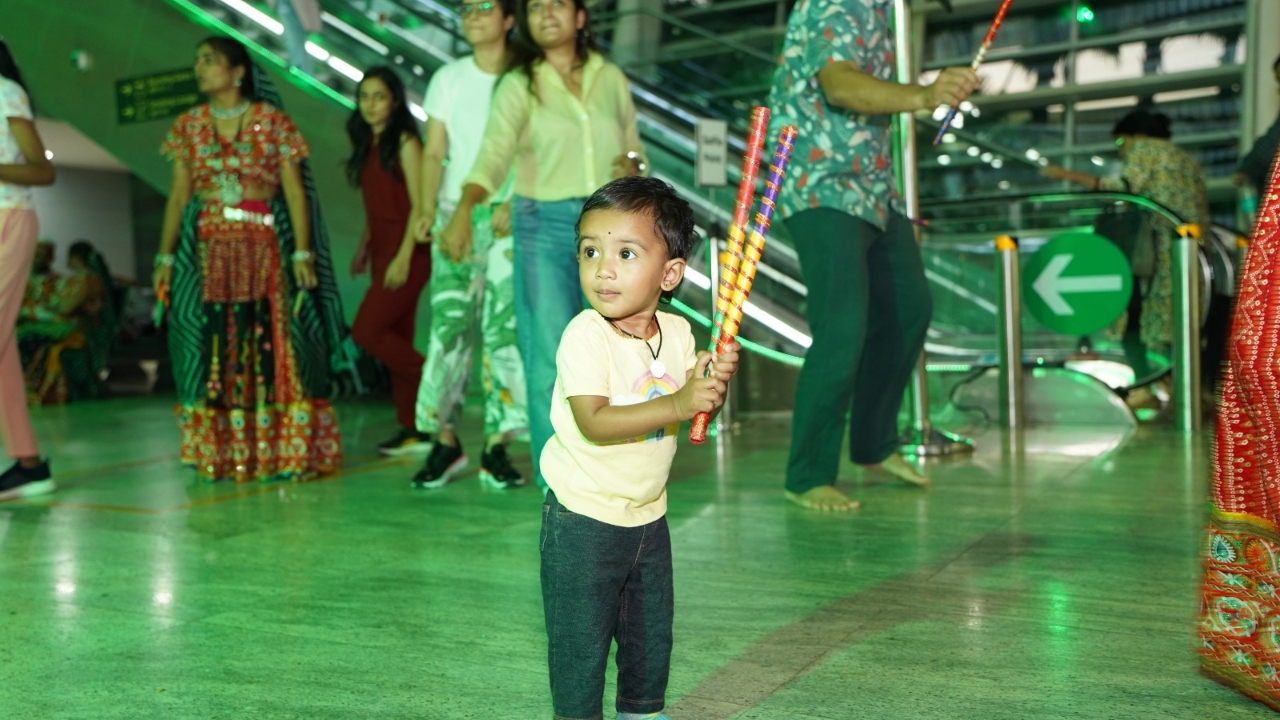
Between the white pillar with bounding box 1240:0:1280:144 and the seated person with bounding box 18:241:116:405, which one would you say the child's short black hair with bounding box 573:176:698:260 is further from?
the seated person with bounding box 18:241:116:405

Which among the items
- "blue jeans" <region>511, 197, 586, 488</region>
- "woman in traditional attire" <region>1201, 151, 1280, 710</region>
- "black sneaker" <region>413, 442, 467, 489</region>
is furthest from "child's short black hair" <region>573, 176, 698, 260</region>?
"black sneaker" <region>413, 442, 467, 489</region>

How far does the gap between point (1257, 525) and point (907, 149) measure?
134 inches

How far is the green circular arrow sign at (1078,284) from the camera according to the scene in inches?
243

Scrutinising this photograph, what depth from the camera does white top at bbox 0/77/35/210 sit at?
14.1ft

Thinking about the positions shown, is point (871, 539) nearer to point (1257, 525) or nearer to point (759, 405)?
point (1257, 525)

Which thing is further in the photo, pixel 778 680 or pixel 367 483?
pixel 367 483

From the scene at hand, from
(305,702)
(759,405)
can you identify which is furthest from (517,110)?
(759,405)

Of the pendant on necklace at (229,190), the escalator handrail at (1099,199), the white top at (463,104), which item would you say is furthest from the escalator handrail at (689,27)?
the pendant on necklace at (229,190)

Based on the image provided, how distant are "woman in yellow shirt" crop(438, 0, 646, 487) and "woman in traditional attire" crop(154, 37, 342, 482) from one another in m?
1.24

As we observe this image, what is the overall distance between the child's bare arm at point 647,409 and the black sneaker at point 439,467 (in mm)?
2904

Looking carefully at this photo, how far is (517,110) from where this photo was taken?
3.73 m

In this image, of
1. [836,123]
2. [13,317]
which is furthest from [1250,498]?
[13,317]

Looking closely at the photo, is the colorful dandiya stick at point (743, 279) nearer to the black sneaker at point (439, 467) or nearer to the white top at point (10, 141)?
the black sneaker at point (439, 467)

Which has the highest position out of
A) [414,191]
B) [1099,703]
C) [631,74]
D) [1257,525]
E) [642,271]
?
[631,74]
